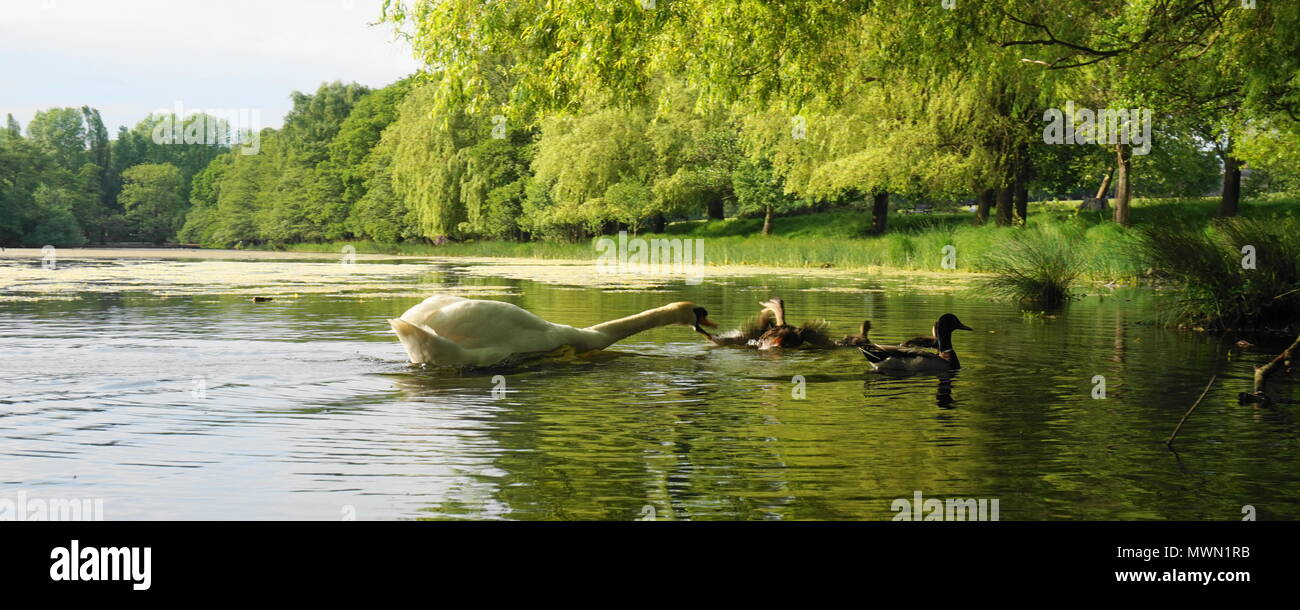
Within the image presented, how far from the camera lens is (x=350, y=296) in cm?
2412

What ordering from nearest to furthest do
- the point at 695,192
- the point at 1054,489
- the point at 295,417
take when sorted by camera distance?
the point at 1054,489 < the point at 295,417 < the point at 695,192

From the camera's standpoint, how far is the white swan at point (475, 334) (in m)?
11.2

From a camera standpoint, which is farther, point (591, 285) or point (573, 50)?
point (591, 285)

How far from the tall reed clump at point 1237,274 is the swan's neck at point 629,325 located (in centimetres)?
821

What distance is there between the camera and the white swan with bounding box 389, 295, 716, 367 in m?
11.2

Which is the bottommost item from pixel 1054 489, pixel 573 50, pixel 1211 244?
pixel 1054 489

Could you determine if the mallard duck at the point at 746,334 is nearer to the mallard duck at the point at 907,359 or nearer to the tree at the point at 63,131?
the mallard duck at the point at 907,359

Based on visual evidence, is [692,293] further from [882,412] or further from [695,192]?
[695,192]

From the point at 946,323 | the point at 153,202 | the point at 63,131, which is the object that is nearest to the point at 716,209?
the point at 946,323

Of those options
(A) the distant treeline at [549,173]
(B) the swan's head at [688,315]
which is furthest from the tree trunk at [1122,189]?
(B) the swan's head at [688,315]

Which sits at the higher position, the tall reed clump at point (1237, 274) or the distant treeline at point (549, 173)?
the distant treeline at point (549, 173)

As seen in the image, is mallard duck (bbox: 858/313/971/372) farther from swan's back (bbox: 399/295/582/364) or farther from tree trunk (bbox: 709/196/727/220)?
tree trunk (bbox: 709/196/727/220)

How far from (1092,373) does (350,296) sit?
1651 centimetres
